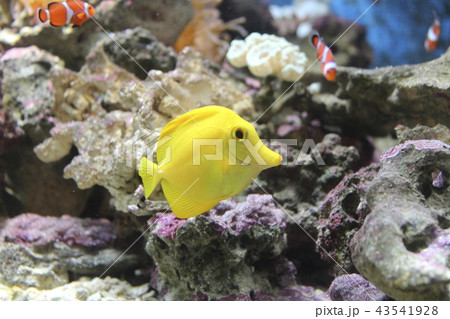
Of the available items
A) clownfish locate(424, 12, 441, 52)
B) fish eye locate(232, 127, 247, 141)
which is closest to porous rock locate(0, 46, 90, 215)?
fish eye locate(232, 127, 247, 141)

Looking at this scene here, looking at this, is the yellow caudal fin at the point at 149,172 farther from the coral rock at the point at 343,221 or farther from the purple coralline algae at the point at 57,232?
the purple coralline algae at the point at 57,232

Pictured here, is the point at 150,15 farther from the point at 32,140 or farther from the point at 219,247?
the point at 219,247

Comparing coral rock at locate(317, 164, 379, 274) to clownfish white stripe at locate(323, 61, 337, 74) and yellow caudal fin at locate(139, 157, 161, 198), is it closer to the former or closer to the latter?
yellow caudal fin at locate(139, 157, 161, 198)

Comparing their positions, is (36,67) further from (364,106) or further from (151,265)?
(364,106)

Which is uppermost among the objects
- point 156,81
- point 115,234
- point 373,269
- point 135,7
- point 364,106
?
point 135,7

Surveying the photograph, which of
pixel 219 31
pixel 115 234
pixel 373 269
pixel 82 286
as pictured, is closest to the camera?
pixel 373 269

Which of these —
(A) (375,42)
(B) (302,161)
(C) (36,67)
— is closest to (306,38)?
(A) (375,42)
